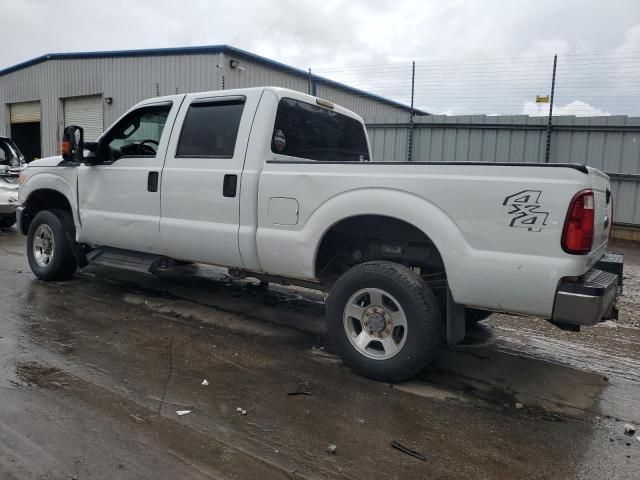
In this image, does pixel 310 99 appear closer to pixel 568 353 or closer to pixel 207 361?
pixel 207 361

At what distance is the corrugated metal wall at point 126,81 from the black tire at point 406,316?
1289 centimetres

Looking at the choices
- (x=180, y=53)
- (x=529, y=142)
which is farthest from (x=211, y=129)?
(x=180, y=53)

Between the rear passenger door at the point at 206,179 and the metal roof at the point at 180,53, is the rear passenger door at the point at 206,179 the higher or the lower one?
the lower one

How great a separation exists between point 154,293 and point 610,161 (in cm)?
993

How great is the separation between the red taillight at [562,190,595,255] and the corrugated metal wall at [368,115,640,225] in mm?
9264

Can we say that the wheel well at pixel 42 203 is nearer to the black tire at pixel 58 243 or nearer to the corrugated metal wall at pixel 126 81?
the black tire at pixel 58 243

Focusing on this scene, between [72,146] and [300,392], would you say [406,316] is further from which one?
[72,146]

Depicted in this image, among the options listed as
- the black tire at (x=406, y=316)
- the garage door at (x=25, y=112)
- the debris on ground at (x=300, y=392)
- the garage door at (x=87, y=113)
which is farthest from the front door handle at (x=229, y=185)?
the garage door at (x=25, y=112)

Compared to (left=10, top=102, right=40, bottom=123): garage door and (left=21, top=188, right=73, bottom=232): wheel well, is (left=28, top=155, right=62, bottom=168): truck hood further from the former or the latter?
(left=10, top=102, right=40, bottom=123): garage door

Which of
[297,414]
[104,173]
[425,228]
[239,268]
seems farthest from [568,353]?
[104,173]

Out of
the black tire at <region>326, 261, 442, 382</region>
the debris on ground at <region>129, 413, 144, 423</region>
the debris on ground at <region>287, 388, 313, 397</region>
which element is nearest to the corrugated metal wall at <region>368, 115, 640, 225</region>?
the black tire at <region>326, 261, 442, 382</region>

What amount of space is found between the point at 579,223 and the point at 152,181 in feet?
12.7

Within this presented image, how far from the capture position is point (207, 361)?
13.8 ft

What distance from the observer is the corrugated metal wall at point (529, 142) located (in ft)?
36.7
